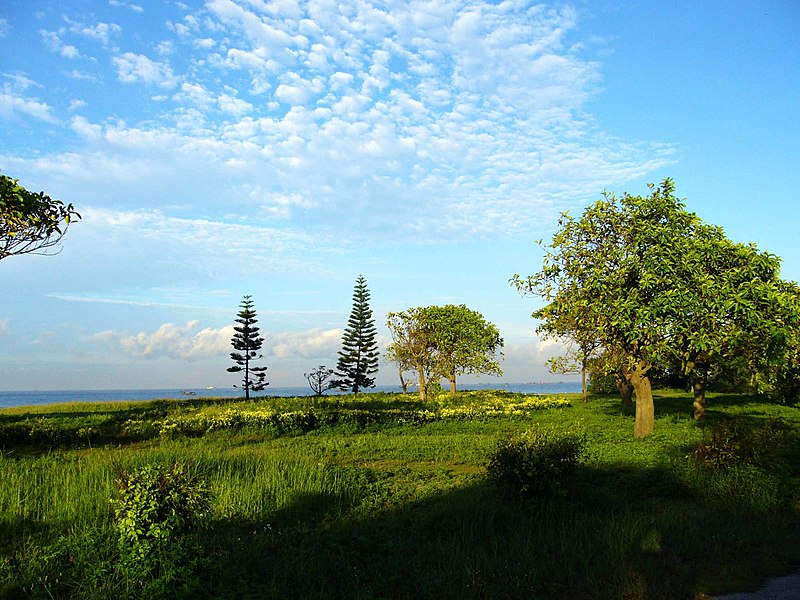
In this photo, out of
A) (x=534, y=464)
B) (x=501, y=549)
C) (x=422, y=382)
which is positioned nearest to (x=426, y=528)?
(x=501, y=549)

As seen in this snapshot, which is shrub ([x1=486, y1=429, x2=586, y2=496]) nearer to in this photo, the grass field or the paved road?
the grass field

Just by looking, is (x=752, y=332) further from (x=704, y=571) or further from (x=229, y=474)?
(x=229, y=474)

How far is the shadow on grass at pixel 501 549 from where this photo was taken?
5.75 meters

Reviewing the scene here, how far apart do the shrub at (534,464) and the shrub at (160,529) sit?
4682 mm

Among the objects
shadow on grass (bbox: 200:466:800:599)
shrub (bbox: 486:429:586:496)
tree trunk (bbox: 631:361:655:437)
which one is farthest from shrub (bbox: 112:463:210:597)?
tree trunk (bbox: 631:361:655:437)

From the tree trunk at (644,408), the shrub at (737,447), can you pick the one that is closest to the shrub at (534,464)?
the shrub at (737,447)

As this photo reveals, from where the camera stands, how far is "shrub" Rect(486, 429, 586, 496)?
8.81 m

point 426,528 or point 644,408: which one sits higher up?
point 644,408

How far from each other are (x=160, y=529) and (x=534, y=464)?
553 centimetres

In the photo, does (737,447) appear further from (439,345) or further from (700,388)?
(439,345)

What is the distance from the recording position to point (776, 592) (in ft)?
18.6

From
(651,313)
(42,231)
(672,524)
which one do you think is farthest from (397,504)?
(42,231)

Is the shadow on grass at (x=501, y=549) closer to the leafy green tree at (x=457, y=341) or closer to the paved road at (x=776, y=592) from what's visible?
the paved road at (x=776, y=592)

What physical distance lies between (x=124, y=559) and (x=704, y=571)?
6453 millimetres
